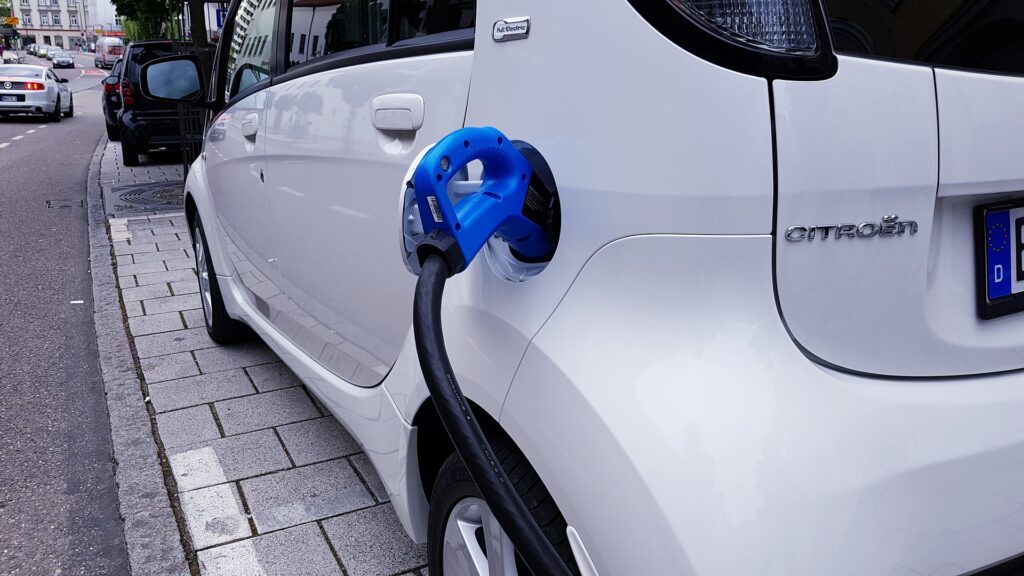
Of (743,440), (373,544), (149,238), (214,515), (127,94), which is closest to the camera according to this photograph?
(743,440)

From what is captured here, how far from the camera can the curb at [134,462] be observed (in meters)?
2.50

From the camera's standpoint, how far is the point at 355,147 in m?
2.05

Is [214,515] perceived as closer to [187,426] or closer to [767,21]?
[187,426]

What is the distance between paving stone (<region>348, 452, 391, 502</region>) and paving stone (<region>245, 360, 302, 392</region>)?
2.90ft

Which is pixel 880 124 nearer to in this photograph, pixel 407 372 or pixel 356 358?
pixel 407 372

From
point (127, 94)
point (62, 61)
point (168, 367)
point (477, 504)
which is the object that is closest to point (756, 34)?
Result: point (477, 504)

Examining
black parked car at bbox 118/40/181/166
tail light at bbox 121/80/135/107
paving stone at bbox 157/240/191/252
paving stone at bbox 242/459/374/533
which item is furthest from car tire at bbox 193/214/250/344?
tail light at bbox 121/80/135/107

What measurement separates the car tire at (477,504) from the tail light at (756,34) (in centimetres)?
73

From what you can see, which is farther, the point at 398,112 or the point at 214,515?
the point at 214,515

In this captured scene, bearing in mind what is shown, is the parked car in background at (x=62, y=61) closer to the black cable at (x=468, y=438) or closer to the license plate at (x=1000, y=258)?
the black cable at (x=468, y=438)

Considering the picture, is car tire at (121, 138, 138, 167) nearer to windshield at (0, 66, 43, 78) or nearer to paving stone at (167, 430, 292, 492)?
windshield at (0, 66, 43, 78)

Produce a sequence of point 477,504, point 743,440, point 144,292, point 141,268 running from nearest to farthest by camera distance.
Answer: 1. point 743,440
2. point 477,504
3. point 144,292
4. point 141,268

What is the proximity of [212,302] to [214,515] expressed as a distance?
167 centimetres

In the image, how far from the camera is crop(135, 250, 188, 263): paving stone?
21.4ft
